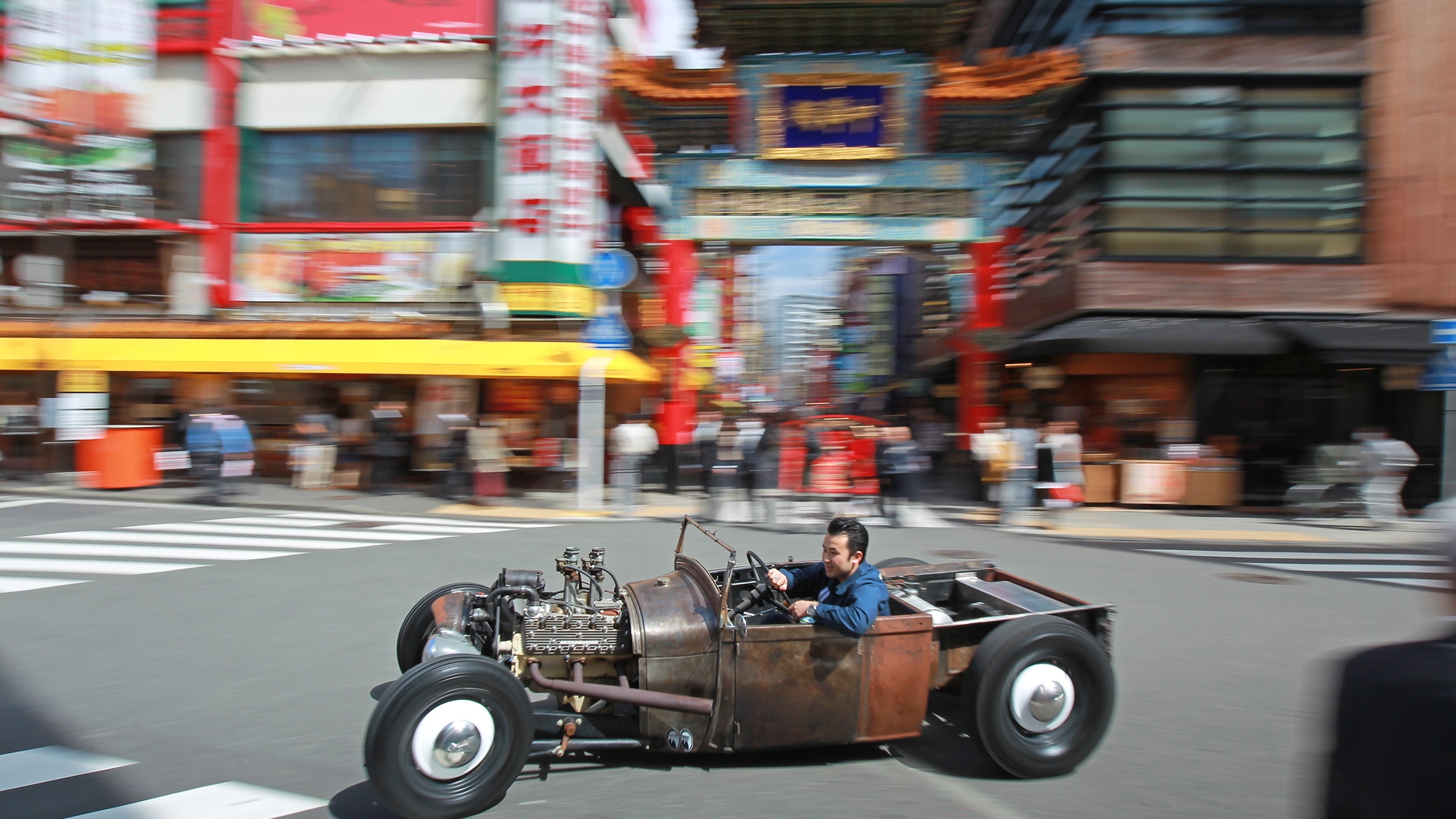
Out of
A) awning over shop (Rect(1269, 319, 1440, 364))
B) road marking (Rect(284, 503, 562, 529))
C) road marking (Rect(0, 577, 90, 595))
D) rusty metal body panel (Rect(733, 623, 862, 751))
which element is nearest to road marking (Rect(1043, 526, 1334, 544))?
awning over shop (Rect(1269, 319, 1440, 364))

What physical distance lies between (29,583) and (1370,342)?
1808cm

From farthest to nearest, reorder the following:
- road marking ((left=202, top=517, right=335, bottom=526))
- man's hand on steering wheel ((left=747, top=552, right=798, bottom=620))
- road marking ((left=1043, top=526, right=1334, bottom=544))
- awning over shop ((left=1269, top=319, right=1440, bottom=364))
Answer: awning over shop ((left=1269, top=319, right=1440, bottom=364)) < road marking ((left=1043, top=526, right=1334, bottom=544)) < road marking ((left=202, top=517, right=335, bottom=526)) < man's hand on steering wheel ((left=747, top=552, right=798, bottom=620))

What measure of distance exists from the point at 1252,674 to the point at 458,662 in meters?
5.06

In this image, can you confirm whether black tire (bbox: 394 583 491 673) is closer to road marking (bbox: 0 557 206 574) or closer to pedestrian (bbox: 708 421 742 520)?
road marking (bbox: 0 557 206 574)

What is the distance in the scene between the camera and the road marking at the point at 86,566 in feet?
28.4

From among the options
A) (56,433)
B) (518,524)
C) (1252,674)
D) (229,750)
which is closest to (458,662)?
(229,750)

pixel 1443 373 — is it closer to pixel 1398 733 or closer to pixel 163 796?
pixel 1398 733

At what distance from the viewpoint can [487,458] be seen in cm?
1448

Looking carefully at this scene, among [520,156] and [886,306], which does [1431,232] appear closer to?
[520,156]

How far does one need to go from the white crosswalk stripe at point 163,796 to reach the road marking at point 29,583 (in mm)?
4609

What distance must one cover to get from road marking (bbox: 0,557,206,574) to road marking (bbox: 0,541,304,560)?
0.93 feet

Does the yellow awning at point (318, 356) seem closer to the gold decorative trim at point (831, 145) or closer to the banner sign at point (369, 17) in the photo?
the gold decorative trim at point (831, 145)

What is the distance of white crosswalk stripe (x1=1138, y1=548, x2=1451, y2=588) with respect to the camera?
944 cm

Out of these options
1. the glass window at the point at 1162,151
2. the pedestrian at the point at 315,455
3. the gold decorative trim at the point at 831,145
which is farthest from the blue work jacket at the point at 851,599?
the gold decorative trim at the point at 831,145
